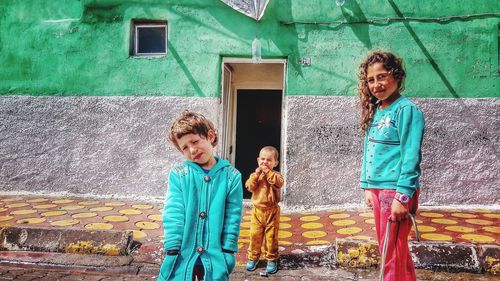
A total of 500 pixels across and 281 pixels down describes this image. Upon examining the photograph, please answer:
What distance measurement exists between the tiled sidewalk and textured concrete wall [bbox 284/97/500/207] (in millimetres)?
355

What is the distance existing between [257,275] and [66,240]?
2.14 m

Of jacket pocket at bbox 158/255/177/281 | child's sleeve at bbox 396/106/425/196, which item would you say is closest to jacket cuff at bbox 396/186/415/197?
child's sleeve at bbox 396/106/425/196

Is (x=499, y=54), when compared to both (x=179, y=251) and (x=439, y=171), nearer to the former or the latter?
(x=439, y=171)

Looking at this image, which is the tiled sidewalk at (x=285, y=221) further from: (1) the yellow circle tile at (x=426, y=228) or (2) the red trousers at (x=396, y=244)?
(2) the red trousers at (x=396, y=244)

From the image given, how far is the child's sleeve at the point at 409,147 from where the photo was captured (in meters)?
2.25

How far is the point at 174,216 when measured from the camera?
1999mm

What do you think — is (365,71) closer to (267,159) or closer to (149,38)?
(267,159)

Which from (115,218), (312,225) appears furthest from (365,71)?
(115,218)

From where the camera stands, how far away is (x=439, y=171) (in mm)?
6180

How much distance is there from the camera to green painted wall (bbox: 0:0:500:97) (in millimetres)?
6211

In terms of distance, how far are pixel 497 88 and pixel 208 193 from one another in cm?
612

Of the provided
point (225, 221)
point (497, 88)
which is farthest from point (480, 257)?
point (497, 88)

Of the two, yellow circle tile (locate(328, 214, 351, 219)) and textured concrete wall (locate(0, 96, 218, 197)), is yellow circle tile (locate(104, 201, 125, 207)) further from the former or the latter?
yellow circle tile (locate(328, 214, 351, 219))

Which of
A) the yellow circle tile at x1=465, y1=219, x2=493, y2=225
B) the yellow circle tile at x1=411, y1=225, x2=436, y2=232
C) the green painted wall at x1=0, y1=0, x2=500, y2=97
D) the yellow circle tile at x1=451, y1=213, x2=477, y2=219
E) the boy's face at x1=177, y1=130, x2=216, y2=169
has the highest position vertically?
the green painted wall at x1=0, y1=0, x2=500, y2=97
